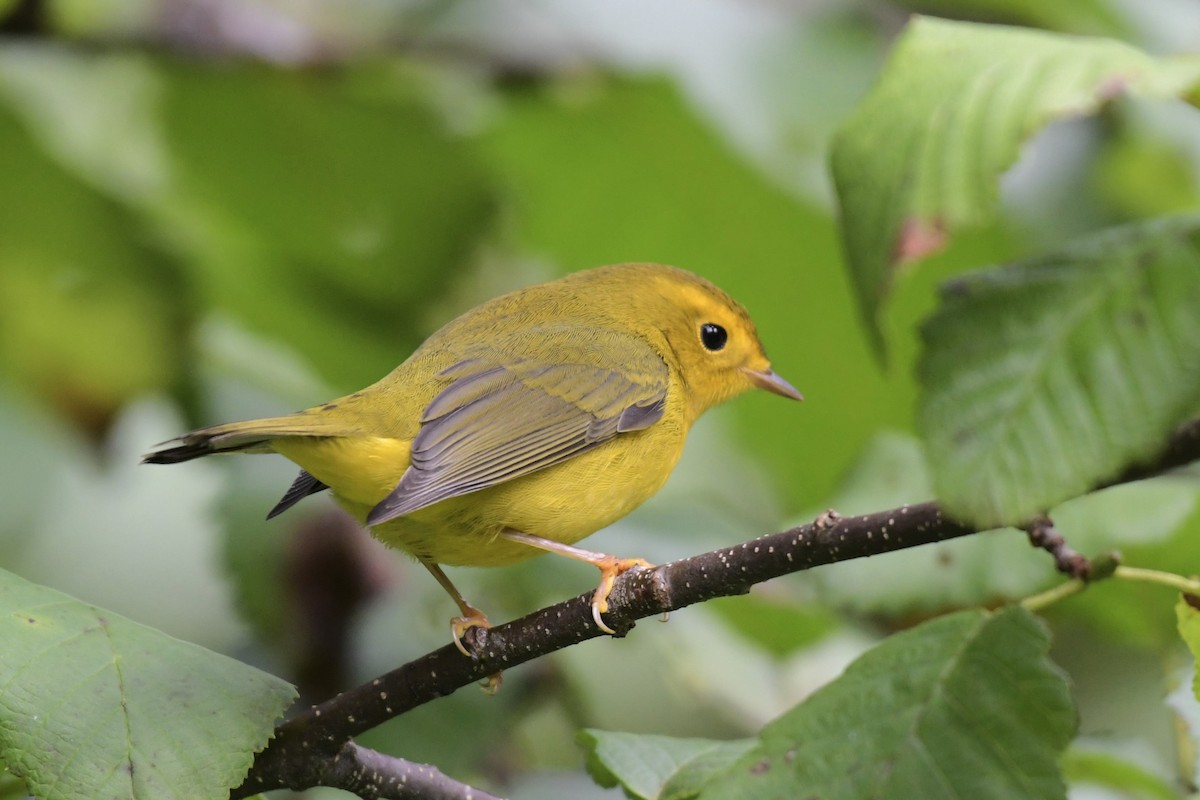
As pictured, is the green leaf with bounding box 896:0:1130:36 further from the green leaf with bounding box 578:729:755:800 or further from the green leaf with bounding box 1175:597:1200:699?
the green leaf with bounding box 578:729:755:800

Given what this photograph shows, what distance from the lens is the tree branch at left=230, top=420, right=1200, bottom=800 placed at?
1.75 meters

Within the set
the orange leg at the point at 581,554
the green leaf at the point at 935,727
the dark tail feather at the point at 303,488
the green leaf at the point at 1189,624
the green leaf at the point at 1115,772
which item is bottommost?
the green leaf at the point at 1115,772

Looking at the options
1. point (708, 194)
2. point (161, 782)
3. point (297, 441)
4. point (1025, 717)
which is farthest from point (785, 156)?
point (161, 782)

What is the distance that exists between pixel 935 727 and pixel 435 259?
2819 millimetres

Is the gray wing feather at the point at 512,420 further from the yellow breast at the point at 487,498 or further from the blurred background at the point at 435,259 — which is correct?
the blurred background at the point at 435,259

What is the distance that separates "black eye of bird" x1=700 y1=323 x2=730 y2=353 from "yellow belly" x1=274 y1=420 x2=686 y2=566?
2.07 feet

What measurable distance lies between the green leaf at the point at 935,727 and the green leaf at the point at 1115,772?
2.67 ft

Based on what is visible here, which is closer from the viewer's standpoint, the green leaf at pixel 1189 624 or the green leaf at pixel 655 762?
the green leaf at pixel 1189 624

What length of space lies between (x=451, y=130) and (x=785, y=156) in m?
1.13

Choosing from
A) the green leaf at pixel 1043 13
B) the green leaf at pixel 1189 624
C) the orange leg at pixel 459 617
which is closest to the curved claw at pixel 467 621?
the orange leg at pixel 459 617

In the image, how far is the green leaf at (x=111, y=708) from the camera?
1.87m

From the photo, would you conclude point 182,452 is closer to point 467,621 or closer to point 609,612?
point 467,621

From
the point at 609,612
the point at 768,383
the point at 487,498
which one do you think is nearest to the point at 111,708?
the point at 609,612

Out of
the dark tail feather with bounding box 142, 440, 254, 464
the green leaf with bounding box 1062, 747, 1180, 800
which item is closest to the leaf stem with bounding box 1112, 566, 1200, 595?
the green leaf with bounding box 1062, 747, 1180, 800
